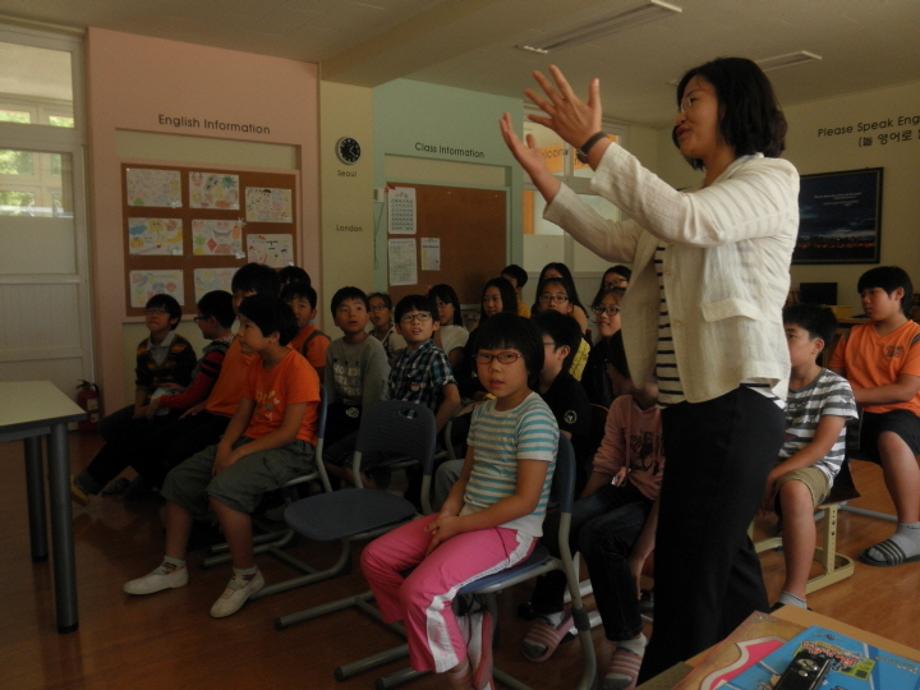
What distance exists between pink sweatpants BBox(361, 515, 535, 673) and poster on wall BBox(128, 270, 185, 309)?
159 inches

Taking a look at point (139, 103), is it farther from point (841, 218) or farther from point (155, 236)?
point (841, 218)

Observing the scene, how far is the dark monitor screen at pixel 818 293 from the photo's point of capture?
7473 mm

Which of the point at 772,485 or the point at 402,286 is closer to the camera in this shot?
the point at 772,485

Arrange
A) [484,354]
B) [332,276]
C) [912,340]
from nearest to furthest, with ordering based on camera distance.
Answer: [484,354] < [912,340] < [332,276]

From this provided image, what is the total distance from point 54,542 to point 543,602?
1.54 meters

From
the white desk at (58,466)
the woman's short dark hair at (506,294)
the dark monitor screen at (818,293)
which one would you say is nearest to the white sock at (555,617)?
the white desk at (58,466)

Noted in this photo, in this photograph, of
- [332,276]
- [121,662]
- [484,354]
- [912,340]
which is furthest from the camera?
A: [332,276]

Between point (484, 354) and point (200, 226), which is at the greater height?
point (200, 226)

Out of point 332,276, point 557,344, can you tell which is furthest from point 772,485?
point 332,276

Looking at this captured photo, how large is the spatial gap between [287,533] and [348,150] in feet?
12.4

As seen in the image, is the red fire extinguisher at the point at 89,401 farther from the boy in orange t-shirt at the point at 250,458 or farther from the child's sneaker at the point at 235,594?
the child's sneaker at the point at 235,594

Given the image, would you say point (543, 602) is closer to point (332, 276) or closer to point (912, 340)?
point (912, 340)

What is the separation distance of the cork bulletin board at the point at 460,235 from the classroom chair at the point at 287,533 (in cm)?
361

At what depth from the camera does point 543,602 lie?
2.34m
